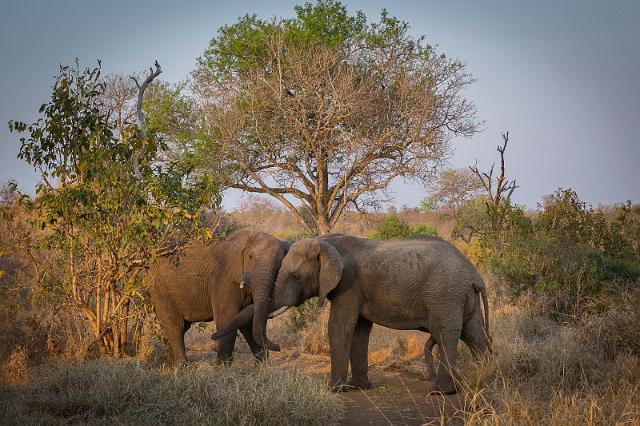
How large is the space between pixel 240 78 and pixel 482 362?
15.9 metres

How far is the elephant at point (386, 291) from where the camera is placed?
9773mm

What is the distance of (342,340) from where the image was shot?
393 inches

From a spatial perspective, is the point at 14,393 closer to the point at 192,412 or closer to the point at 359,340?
the point at 192,412

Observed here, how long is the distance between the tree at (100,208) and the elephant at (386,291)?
1.52 m

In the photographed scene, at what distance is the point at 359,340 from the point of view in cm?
1053

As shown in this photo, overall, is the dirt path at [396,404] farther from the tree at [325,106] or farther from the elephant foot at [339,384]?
the tree at [325,106]

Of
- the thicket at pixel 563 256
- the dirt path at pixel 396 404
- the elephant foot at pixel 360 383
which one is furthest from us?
the thicket at pixel 563 256

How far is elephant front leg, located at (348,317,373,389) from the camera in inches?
405

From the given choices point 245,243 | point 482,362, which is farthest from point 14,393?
point 482,362

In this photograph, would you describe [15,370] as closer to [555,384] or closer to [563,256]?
[555,384]

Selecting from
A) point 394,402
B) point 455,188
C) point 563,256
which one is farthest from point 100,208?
point 455,188

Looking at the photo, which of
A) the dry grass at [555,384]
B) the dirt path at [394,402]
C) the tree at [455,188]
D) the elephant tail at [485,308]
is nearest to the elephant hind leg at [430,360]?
the dirt path at [394,402]

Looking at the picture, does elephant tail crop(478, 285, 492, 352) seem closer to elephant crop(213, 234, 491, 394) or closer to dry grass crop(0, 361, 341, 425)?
elephant crop(213, 234, 491, 394)

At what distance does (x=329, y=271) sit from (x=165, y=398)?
3.06 metres
